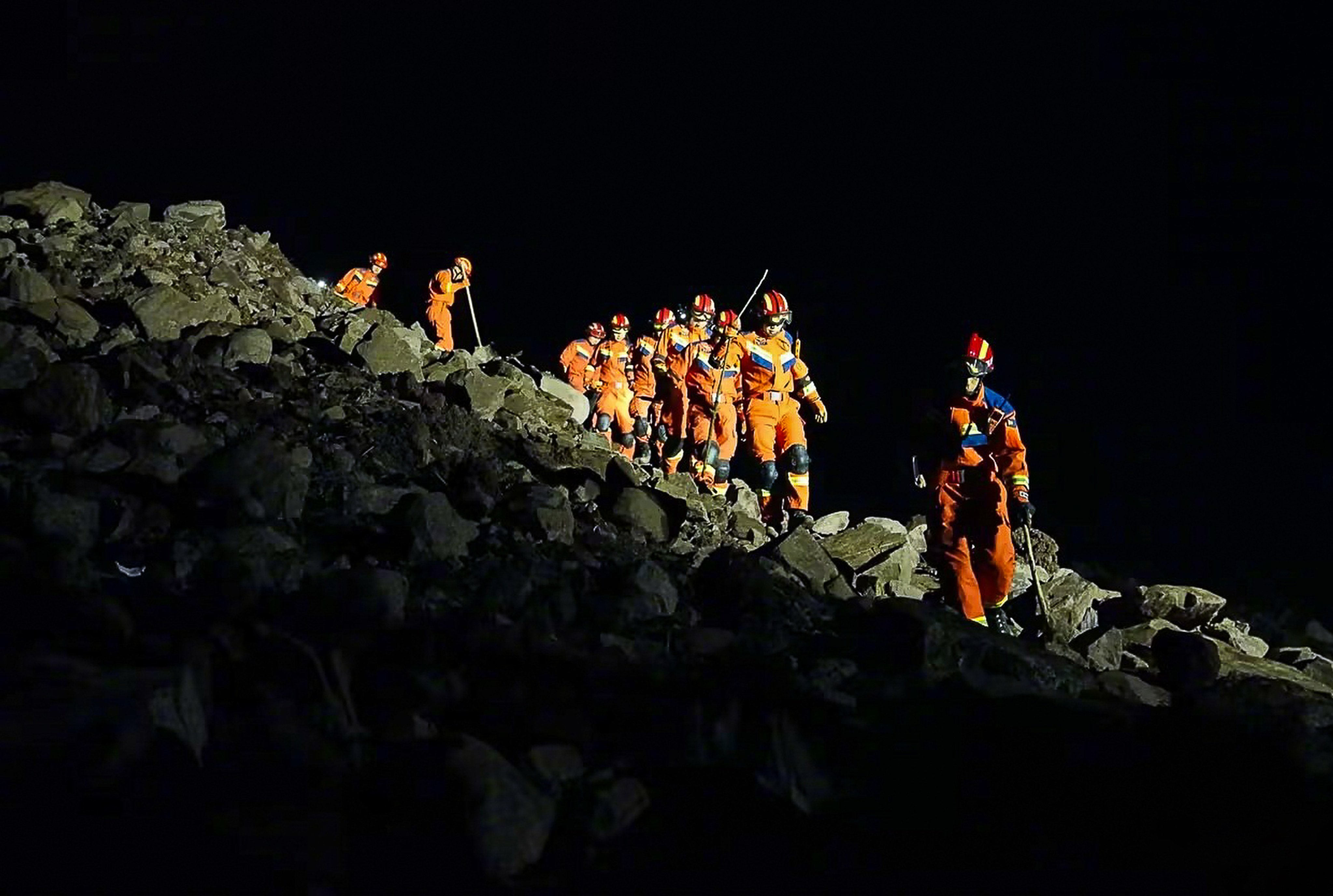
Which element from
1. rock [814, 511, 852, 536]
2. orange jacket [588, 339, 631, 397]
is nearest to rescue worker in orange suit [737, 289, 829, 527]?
rock [814, 511, 852, 536]

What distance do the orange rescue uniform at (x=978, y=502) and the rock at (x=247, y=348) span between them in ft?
17.6

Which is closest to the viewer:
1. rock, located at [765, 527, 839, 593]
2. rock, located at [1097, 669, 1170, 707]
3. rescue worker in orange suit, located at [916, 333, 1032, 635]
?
rock, located at [1097, 669, 1170, 707]

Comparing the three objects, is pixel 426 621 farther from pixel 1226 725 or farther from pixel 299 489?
pixel 1226 725

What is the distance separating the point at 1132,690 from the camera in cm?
512

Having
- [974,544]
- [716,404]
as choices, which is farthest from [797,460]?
[974,544]

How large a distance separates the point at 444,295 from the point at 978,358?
12397 mm

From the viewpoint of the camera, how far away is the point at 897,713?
348 cm

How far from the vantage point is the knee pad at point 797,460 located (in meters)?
11.1

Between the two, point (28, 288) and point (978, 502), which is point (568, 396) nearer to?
point (978, 502)

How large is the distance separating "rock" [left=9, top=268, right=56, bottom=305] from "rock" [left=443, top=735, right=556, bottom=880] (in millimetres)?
6003

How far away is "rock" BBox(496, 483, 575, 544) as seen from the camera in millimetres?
5492

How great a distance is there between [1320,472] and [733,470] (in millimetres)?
14752

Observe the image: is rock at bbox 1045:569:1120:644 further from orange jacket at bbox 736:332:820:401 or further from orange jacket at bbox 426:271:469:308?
orange jacket at bbox 426:271:469:308

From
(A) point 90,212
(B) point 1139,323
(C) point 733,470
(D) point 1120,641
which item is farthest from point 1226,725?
(B) point 1139,323
